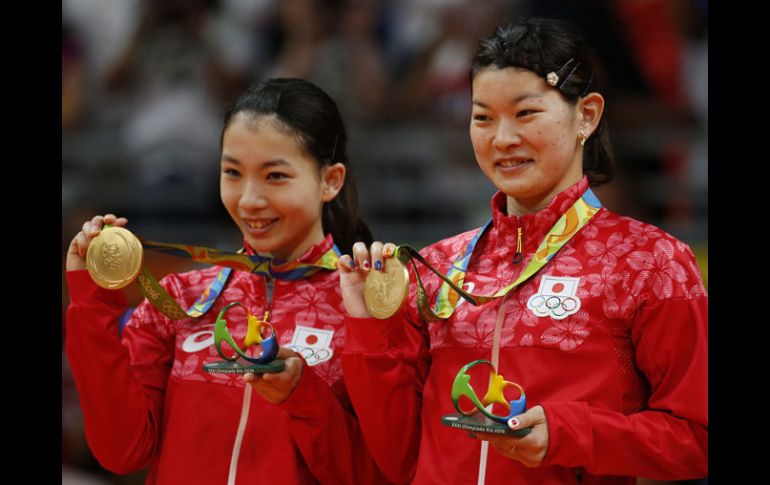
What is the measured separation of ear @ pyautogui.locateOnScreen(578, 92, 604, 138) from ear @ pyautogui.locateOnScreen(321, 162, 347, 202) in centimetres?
60

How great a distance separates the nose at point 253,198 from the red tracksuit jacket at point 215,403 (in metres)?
0.17

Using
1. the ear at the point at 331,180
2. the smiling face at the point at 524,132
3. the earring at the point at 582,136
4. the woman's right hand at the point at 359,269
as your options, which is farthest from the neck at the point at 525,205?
the ear at the point at 331,180

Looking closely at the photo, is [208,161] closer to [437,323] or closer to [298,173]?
[298,173]

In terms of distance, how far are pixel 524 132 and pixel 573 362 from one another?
44 centimetres

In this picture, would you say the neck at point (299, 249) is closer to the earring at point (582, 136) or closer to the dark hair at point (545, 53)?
the dark hair at point (545, 53)

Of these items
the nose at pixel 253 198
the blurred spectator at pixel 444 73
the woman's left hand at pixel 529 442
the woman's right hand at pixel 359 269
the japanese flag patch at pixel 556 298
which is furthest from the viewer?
the blurred spectator at pixel 444 73

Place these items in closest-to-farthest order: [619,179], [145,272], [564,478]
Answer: [564,478]
[145,272]
[619,179]

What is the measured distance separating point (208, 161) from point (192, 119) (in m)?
0.32

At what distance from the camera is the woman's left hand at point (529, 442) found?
1.80 metres

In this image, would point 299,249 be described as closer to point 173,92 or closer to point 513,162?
point 513,162

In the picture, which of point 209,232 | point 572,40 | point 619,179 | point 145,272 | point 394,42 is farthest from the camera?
point 394,42

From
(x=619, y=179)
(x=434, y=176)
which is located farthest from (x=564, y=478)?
(x=434, y=176)

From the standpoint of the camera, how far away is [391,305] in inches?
79.9

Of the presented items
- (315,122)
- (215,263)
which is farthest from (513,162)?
(215,263)
